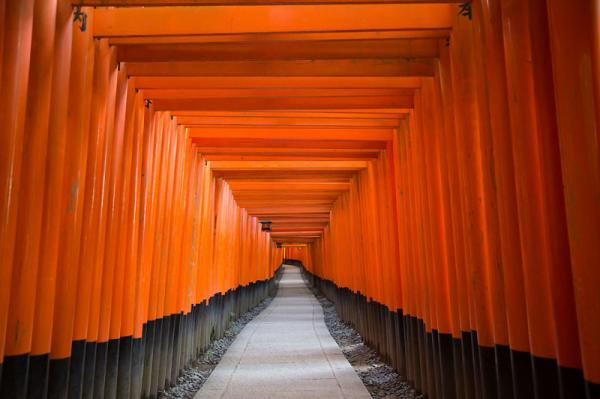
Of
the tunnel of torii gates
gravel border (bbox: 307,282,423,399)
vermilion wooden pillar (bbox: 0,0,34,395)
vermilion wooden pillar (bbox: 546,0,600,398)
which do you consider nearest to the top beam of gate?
the tunnel of torii gates

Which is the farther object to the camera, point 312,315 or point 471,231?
point 312,315

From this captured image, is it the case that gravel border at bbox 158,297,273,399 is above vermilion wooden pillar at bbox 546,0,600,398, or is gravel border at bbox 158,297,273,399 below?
below

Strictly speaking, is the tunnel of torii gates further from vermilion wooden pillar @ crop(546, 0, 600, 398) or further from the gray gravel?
the gray gravel

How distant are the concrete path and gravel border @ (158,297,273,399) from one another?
20cm

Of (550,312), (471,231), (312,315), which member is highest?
(471,231)

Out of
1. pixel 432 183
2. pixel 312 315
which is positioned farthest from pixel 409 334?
pixel 312 315

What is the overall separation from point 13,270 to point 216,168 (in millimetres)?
6309

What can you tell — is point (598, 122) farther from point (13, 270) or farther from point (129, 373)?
point (129, 373)

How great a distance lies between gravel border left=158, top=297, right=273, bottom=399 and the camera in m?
5.98

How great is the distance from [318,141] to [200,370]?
4224 millimetres

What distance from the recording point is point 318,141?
7.36 m

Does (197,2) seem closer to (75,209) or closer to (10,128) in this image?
(10,128)

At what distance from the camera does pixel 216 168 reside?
892 centimetres

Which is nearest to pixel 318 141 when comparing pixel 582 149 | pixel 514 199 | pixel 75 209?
pixel 75 209
